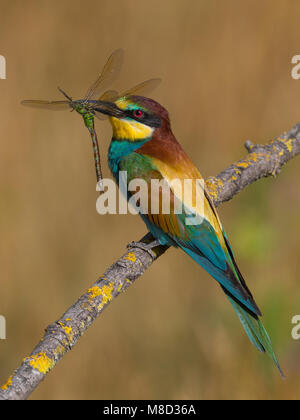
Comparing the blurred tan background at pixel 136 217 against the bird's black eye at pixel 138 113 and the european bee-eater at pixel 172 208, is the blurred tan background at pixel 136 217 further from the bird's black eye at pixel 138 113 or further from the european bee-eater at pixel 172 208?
the bird's black eye at pixel 138 113

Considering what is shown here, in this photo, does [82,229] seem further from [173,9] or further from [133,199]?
[173,9]

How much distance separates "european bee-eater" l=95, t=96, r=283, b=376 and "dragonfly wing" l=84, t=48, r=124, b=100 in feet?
1.07

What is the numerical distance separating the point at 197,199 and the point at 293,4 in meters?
2.23

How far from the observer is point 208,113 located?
393 centimetres

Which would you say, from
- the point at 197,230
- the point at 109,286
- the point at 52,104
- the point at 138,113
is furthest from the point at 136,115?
the point at 109,286

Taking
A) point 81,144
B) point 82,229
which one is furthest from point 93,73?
point 82,229

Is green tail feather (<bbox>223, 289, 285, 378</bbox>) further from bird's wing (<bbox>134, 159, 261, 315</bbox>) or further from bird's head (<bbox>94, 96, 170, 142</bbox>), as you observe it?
bird's head (<bbox>94, 96, 170, 142</bbox>)

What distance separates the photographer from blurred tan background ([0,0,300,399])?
3.20m

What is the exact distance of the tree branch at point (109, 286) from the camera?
5.30ft

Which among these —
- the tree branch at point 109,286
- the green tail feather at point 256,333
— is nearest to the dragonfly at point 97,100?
the tree branch at point 109,286

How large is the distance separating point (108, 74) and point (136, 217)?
0.96 m

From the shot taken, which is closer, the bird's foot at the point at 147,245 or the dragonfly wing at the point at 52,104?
the bird's foot at the point at 147,245

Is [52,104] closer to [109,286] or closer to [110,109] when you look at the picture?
[110,109]

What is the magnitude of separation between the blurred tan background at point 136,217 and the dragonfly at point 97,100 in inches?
25.0
